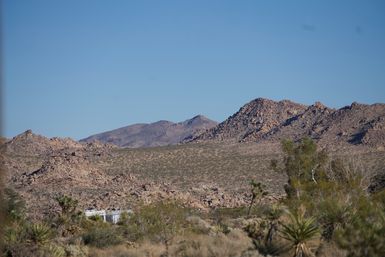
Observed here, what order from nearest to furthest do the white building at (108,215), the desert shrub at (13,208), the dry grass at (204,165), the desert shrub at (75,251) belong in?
1. the desert shrub at (75,251)
2. the desert shrub at (13,208)
3. the white building at (108,215)
4. the dry grass at (204,165)

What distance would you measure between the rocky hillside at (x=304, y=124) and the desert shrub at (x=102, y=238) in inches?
2420

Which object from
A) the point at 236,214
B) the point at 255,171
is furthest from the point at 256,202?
the point at 255,171

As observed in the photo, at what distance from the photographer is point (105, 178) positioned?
228ft

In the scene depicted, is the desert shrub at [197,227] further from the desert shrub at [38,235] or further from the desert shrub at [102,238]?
the desert shrub at [38,235]

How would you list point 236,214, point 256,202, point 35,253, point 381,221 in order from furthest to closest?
point 256,202 < point 236,214 < point 35,253 < point 381,221

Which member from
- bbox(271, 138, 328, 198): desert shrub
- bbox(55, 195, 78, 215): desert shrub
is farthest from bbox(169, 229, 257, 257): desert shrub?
bbox(271, 138, 328, 198): desert shrub

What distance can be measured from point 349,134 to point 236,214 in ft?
161

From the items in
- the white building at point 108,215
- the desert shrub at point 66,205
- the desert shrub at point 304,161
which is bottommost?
the white building at point 108,215

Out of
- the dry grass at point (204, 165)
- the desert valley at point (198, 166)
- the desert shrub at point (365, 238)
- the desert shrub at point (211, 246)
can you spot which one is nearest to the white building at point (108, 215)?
the desert valley at point (198, 166)

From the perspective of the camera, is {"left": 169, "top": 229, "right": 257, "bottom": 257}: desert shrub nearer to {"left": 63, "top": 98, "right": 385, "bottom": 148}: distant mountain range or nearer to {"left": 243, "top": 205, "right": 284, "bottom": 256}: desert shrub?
{"left": 243, "top": 205, "right": 284, "bottom": 256}: desert shrub

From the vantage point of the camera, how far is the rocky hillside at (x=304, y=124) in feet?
311

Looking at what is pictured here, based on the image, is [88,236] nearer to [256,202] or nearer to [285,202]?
[285,202]

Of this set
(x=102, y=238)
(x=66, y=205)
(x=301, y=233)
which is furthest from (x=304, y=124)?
(x=301, y=233)

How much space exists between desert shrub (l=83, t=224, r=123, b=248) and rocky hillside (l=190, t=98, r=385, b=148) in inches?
2420
